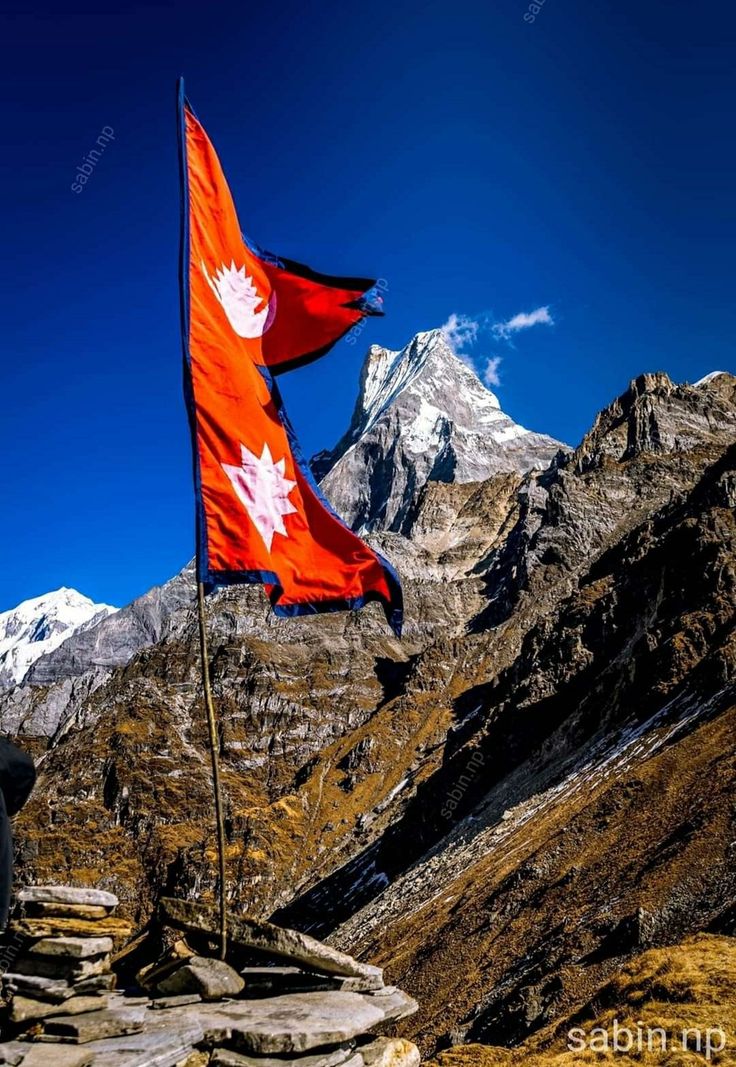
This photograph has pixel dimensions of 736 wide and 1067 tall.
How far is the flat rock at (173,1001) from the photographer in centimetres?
933

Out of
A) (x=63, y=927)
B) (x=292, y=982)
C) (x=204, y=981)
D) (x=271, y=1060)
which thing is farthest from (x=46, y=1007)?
(x=292, y=982)

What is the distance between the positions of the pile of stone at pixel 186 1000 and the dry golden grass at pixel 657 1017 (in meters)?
4.88

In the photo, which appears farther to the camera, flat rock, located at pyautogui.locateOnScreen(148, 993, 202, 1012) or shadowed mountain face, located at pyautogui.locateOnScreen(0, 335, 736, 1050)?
shadowed mountain face, located at pyautogui.locateOnScreen(0, 335, 736, 1050)

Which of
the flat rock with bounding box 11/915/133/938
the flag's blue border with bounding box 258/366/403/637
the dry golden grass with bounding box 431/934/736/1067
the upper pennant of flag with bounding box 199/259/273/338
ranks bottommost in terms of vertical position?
A: the dry golden grass with bounding box 431/934/736/1067

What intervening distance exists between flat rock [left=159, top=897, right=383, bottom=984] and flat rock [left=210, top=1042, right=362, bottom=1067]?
1.44 m

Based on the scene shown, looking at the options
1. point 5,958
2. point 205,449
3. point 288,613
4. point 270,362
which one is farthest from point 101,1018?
point 270,362

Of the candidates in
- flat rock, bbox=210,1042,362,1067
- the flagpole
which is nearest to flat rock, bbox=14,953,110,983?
the flagpole

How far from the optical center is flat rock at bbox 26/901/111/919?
9000 mm

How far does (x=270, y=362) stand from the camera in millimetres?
13227

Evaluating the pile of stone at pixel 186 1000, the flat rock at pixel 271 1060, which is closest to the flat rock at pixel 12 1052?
the pile of stone at pixel 186 1000

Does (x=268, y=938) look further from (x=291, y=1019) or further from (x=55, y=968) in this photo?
(x=55, y=968)

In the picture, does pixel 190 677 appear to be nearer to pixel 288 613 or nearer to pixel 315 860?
pixel 315 860

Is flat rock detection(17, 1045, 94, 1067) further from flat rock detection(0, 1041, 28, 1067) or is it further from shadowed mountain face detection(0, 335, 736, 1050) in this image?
shadowed mountain face detection(0, 335, 736, 1050)

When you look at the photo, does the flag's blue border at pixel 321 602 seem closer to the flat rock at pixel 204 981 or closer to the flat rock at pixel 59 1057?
the flat rock at pixel 204 981
